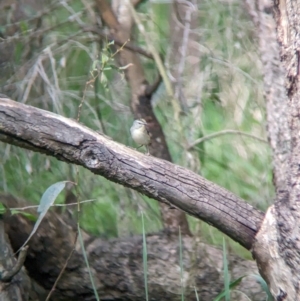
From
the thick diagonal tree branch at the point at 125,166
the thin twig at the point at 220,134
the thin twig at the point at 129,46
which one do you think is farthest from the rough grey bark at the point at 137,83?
the thick diagonal tree branch at the point at 125,166

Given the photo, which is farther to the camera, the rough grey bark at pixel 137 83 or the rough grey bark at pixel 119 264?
the rough grey bark at pixel 137 83

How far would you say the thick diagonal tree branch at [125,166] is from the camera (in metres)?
1.80

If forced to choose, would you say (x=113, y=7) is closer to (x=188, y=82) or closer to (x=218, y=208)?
(x=188, y=82)

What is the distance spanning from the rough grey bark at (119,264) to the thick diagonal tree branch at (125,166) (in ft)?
2.89

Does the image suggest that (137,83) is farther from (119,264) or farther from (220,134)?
(119,264)

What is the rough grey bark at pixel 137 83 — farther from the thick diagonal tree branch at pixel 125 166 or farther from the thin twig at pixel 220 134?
the thick diagonal tree branch at pixel 125 166

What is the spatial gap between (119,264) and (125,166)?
113 cm

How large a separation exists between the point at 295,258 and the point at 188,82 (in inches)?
67.1

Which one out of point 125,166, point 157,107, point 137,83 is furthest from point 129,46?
point 125,166

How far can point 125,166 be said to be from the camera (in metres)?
1.84

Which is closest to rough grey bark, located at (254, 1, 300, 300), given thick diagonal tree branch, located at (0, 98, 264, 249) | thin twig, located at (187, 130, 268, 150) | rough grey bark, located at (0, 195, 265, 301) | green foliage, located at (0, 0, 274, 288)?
thick diagonal tree branch, located at (0, 98, 264, 249)

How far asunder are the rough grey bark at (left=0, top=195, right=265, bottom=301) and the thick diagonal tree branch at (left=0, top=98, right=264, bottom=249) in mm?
881

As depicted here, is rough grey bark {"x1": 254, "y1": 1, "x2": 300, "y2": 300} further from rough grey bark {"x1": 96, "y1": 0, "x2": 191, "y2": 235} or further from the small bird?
rough grey bark {"x1": 96, "y1": 0, "x2": 191, "y2": 235}

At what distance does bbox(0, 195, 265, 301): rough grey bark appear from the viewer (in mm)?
2807
